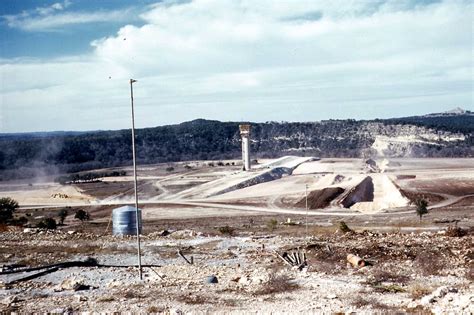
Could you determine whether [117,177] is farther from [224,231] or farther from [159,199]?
[224,231]

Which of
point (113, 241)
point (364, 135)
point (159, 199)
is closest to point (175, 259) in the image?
point (113, 241)

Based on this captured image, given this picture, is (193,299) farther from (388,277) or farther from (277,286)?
(388,277)

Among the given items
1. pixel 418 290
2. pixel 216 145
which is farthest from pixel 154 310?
pixel 216 145

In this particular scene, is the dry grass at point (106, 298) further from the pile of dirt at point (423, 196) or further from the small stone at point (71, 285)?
the pile of dirt at point (423, 196)

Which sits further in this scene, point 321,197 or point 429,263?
point 321,197

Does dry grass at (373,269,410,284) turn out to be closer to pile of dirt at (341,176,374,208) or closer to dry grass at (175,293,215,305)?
dry grass at (175,293,215,305)

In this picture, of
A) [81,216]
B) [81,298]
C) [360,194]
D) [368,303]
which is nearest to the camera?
[368,303]

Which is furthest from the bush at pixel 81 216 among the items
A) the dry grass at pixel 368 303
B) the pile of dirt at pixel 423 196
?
the dry grass at pixel 368 303
